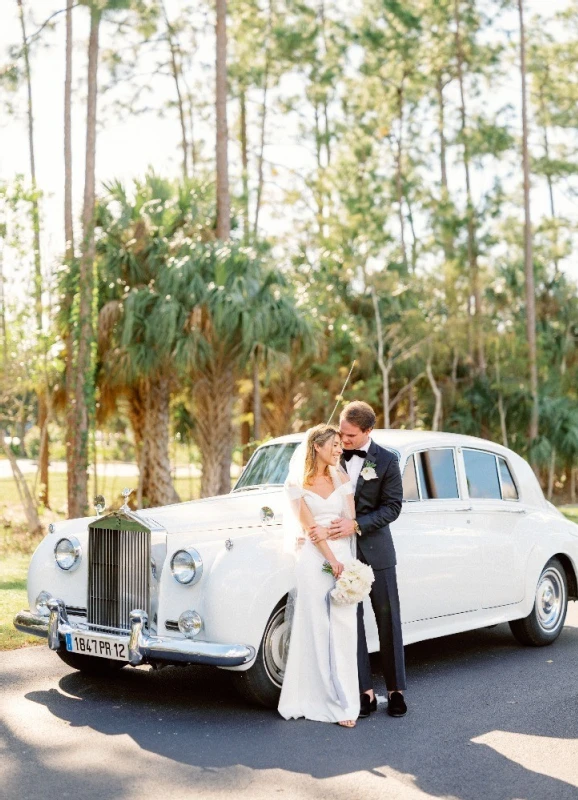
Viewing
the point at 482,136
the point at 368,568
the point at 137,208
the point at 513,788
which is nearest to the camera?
the point at 513,788

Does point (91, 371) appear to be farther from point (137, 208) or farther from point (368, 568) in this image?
point (368, 568)

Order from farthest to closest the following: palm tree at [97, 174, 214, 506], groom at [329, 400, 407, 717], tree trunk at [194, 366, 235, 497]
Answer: tree trunk at [194, 366, 235, 497], palm tree at [97, 174, 214, 506], groom at [329, 400, 407, 717]

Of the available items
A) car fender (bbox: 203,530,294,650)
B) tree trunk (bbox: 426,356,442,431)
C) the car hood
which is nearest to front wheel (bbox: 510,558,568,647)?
the car hood

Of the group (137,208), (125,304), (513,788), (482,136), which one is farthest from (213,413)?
(482,136)

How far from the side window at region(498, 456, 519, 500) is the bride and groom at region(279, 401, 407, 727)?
2407mm

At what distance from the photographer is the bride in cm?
636

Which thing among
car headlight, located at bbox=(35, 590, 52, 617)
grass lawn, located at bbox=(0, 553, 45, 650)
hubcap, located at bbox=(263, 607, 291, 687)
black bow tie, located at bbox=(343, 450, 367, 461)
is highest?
black bow tie, located at bbox=(343, 450, 367, 461)

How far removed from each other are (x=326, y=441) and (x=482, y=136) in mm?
32739

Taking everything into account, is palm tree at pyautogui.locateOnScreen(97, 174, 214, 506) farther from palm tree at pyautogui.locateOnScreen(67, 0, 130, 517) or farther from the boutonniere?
the boutonniere

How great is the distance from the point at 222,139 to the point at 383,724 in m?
17.5

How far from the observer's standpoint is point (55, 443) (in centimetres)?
3538

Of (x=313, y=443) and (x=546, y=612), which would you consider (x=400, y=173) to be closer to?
(x=546, y=612)

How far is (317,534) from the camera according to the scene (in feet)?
21.1

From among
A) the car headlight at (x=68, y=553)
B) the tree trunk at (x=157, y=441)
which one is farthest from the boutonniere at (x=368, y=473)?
the tree trunk at (x=157, y=441)
